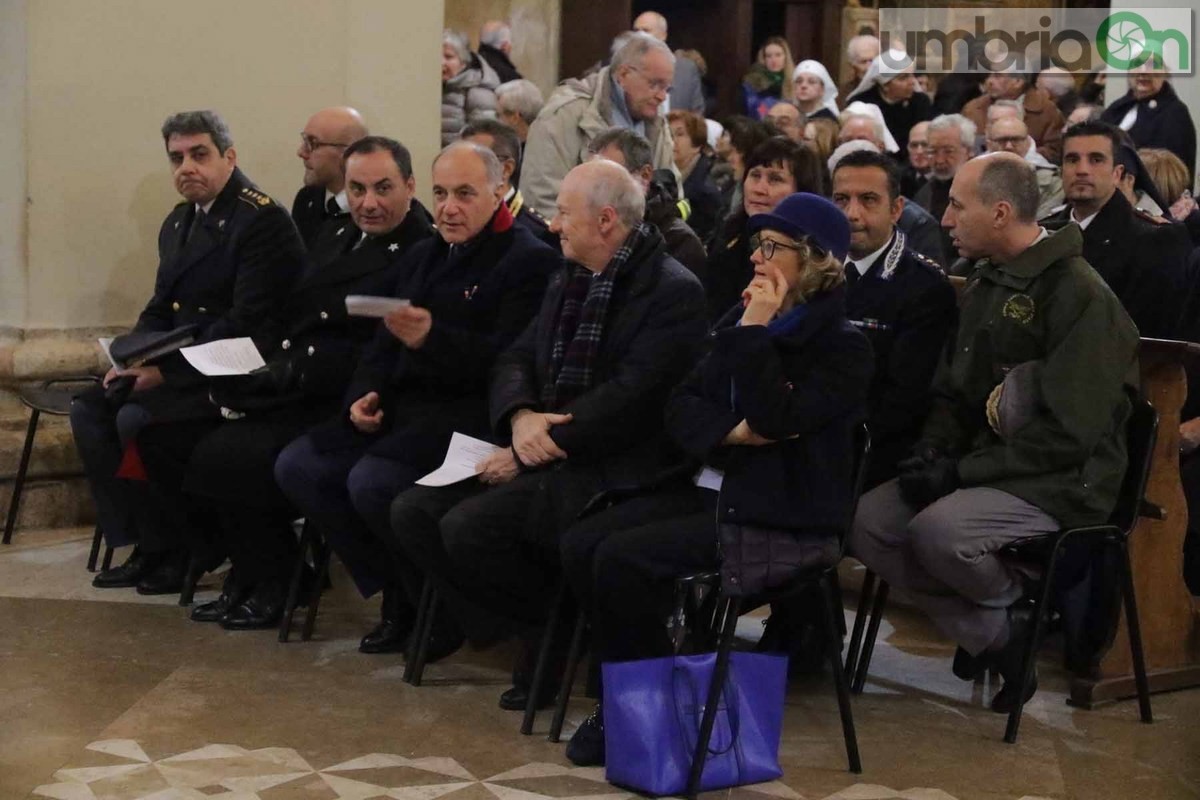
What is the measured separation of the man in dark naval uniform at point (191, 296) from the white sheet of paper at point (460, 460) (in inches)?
48.6

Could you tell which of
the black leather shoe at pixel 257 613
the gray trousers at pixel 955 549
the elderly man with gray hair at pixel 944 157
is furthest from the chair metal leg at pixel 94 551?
the elderly man with gray hair at pixel 944 157

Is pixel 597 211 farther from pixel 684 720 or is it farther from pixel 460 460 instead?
pixel 684 720

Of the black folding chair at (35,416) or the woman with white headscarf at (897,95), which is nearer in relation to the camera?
the black folding chair at (35,416)

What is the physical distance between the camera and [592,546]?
4641mm

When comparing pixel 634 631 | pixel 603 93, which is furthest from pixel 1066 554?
pixel 603 93

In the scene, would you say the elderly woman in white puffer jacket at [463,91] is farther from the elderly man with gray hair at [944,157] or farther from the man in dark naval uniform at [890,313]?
the man in dark naval uniform at [890,313]

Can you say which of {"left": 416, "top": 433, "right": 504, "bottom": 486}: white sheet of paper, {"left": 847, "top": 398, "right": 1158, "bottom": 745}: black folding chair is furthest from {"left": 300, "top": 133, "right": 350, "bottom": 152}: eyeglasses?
{"left": 847, "top": 398, "right": 1158, "bottom": 745}: black folding chair

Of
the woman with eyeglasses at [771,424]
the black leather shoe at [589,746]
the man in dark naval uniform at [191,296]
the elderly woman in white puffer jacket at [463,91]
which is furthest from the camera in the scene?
the elderly woman in white puffer jacket at [463,91]

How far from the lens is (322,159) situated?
678cm

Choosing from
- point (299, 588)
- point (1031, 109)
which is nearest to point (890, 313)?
point (299, 588)

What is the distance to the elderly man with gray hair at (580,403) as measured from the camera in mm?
4902

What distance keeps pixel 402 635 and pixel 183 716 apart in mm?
911

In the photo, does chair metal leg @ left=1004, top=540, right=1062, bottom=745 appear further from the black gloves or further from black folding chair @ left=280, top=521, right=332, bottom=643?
black folding chair @ left=280, top=521, right=332, bottom=643

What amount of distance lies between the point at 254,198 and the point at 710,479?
2418 millimetres
